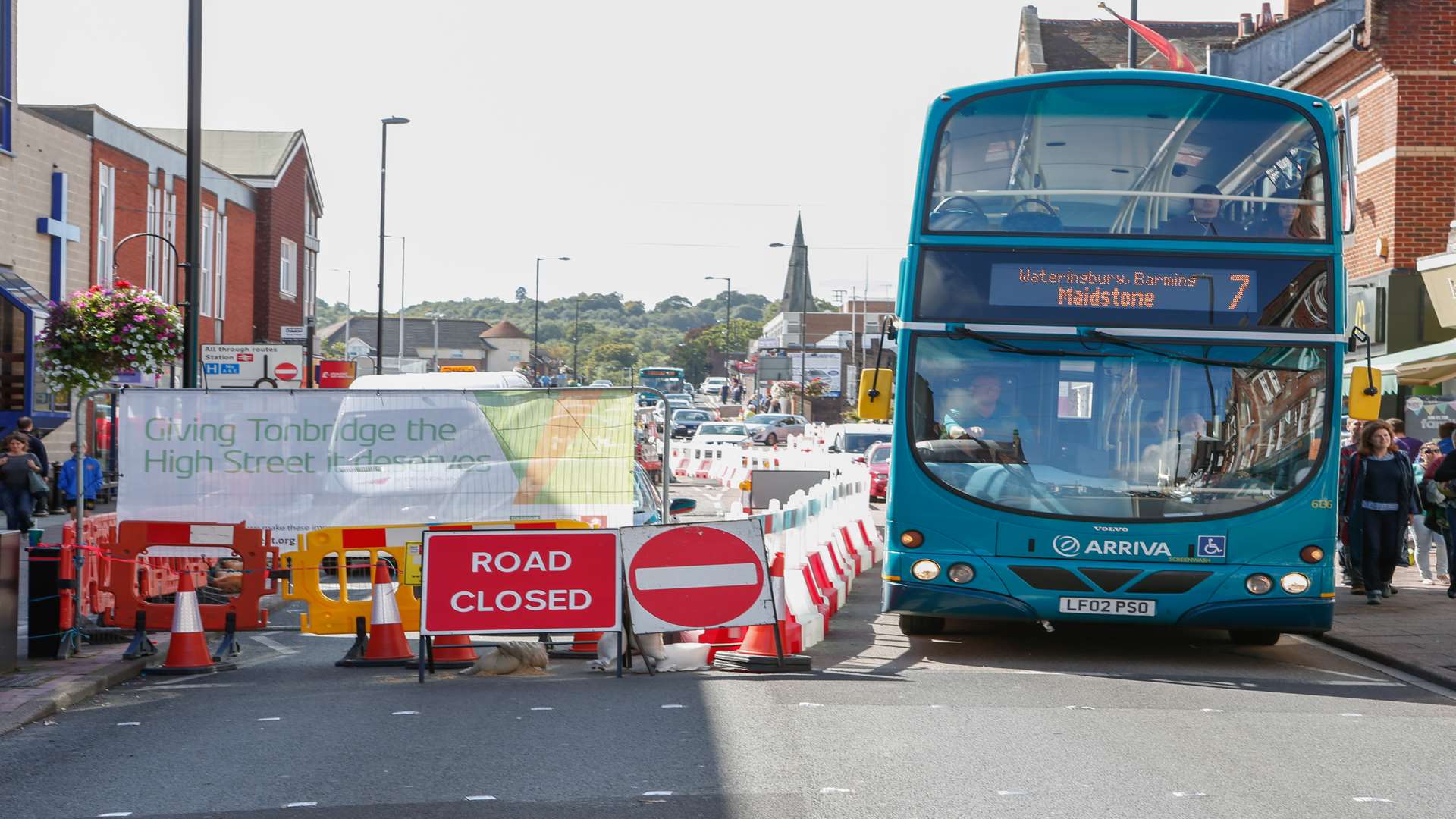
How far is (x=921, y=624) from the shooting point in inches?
484

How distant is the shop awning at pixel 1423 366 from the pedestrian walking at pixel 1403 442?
3.79 ft

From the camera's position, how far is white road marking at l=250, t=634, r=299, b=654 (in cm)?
1180

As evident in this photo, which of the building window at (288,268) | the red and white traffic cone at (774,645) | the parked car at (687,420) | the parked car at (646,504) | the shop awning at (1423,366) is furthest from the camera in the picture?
the parked car at (687,420)

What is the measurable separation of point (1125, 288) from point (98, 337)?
1208 centimetres

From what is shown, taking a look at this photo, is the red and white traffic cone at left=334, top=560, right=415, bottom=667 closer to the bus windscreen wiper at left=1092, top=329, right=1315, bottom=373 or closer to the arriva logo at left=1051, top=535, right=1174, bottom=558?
the arriva logo at left=1051, top=535, right=1174, bottom=558

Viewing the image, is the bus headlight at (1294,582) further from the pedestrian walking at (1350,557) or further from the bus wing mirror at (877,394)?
the pedestrian walking at (1350,557)

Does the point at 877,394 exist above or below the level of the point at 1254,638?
above

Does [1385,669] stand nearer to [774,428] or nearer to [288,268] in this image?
[288,268]

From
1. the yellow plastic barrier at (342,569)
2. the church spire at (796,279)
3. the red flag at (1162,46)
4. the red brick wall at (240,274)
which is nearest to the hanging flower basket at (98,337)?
the yellow plastic barrier at (342,569)

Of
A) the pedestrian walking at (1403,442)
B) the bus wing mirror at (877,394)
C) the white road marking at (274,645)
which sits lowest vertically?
the white road marking at (274,645)

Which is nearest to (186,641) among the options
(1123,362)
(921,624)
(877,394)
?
(877,394)

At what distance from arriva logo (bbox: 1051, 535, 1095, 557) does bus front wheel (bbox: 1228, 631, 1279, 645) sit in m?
2.39

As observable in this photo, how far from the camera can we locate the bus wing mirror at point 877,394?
1113cm

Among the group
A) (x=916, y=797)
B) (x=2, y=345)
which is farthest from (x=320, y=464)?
(x=2, y=345)
